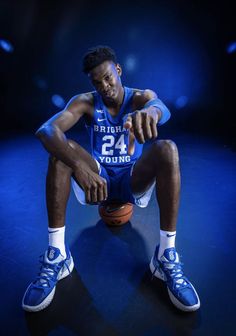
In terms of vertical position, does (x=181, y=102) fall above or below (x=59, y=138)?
above

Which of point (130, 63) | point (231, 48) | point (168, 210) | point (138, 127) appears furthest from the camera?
point (130, 63)

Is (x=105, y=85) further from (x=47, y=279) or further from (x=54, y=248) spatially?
(x=47, y=279)

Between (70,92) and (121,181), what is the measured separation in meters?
3.45

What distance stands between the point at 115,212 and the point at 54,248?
452 mm

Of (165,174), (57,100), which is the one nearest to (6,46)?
(57,100)

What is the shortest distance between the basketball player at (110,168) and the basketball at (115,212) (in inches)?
2.9

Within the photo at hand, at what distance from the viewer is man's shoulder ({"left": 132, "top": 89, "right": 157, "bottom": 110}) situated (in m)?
1.52

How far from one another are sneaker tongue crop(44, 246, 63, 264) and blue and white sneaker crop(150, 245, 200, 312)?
0.46 metres

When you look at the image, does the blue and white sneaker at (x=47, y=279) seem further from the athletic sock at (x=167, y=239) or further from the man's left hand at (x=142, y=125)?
the man's left hand at (x=142, y=125)

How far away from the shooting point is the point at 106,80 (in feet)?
4.65

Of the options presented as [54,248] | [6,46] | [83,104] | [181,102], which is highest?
[6,46]

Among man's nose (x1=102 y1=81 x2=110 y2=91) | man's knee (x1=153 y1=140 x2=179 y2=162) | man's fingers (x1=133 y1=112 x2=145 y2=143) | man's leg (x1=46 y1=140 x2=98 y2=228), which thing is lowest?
man's leg (x1=46 y1=140 x2=98 y2=228)

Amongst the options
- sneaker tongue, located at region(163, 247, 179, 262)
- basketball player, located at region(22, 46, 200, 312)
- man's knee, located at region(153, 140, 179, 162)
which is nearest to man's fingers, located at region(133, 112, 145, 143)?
basketball player, located at region(22, 46, 200, 312)

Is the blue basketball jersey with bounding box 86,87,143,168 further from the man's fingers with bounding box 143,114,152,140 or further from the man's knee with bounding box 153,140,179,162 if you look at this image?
the man's fingers with bounding box 143,114,152,140
